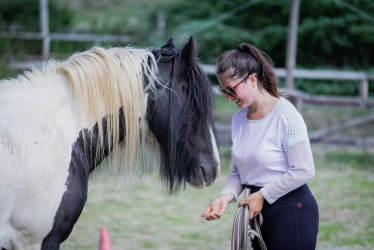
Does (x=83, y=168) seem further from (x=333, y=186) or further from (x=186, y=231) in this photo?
(x=333, y=186)

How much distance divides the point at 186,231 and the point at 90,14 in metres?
19.0

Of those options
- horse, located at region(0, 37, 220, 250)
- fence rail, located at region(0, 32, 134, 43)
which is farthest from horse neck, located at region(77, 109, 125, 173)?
fence rail, located at region(0, 32, 134, 43)

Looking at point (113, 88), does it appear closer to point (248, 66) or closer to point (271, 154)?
point (248, 66)

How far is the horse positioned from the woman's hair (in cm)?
17

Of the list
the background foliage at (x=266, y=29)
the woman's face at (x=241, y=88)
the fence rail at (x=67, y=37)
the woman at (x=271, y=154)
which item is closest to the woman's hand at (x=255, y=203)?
the woman at (x=271, y=154)

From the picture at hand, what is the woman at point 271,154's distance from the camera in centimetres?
258

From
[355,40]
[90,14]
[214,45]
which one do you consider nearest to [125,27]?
[214,45]

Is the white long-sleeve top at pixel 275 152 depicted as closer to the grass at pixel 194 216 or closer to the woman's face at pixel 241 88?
the woman's face at pixel 241 88

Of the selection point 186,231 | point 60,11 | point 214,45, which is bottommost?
point 186,231

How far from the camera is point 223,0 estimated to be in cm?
1598

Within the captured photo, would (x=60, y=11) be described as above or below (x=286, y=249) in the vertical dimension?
above

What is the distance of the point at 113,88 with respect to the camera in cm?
270

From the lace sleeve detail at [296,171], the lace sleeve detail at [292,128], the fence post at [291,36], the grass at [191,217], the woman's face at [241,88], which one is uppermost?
the fence post at [291,36]

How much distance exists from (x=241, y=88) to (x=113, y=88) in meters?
0.59
